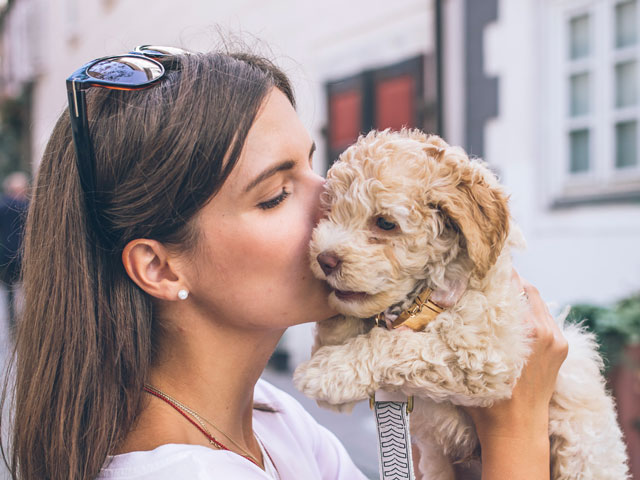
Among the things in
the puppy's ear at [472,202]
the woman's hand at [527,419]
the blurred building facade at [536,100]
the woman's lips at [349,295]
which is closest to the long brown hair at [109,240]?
the woman's lips at [349,295]

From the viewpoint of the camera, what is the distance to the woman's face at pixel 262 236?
1761mm

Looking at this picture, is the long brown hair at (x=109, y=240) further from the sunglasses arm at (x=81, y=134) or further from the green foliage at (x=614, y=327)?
the green foliage at (x=614, y=327)

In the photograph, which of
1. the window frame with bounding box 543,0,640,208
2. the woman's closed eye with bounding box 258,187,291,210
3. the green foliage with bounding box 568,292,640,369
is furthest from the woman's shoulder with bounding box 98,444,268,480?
the window frame with bounding box 543,0,640,208

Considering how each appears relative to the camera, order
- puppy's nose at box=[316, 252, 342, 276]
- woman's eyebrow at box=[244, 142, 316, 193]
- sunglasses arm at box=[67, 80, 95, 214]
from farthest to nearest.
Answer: puppy's nose at box=[316, 252, 342, 276], woman's eyebrow at box=[244, 142, 316, 193], sunglasses arm at box=[67, 80, 95, 214]

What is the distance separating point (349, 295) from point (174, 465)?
0.78m

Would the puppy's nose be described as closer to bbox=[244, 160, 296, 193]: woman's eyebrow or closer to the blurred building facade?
bbox=[244, 160, 296, 193]: woman's eyebrow

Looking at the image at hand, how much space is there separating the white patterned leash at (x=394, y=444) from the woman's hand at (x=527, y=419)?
11.4 inches

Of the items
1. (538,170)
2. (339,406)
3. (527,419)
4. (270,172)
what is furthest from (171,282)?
(538,170)

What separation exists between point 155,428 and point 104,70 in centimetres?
106

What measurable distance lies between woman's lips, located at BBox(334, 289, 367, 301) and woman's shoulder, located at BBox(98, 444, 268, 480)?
62cm

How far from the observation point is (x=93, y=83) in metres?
1.64

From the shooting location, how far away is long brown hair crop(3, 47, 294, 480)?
5.48 ft

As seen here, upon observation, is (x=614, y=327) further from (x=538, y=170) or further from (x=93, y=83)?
(x=93, y=83)

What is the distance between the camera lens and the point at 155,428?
5.51ft
